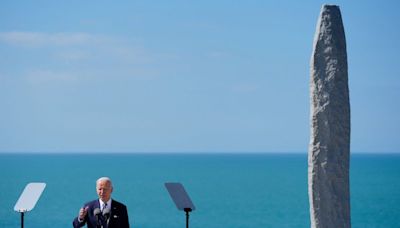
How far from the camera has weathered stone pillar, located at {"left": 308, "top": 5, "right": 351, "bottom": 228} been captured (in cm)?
927

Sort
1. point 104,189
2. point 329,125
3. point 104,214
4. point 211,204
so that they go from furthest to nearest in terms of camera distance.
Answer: point 211,204, point 329,125, point 104,214, point 104,189

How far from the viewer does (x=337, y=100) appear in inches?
364

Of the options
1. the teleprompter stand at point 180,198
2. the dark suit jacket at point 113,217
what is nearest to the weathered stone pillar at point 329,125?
the teleprompter stand at point 180,198

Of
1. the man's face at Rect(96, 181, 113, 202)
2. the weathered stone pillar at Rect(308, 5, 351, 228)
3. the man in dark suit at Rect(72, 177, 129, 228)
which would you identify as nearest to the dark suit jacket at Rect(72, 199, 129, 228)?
the man in dark suit at Rect(72, 177, 129, 228)

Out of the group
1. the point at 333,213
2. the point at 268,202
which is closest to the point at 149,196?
the point at 268,202

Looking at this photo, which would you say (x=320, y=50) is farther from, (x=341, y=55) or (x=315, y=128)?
(x=315, y=128)

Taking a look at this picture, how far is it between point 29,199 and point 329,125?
3.44 meters

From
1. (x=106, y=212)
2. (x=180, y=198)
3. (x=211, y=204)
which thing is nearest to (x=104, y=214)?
(x=106, y=212)

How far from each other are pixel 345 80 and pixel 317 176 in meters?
1.07

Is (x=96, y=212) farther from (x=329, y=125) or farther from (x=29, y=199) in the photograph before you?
(x=329, y=125)

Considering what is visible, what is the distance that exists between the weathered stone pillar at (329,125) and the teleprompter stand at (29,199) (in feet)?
10.0

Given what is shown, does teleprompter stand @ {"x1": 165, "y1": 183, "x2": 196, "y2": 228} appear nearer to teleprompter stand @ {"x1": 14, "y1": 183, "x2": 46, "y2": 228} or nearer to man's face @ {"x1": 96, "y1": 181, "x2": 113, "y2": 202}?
teleprompter stand @ {"x1": 14, "y1": 183, "x2": 46, "y2": 228}

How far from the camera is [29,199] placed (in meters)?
9.81

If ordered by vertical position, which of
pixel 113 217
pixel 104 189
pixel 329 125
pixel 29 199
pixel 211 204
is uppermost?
pixel 211 204
